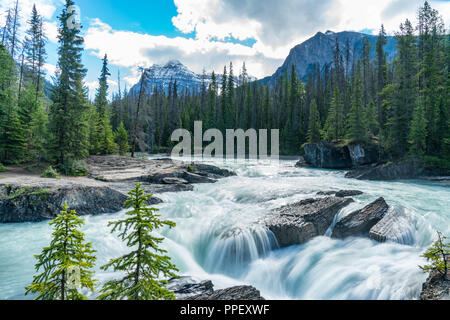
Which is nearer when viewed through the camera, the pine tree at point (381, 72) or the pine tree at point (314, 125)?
the pine tree at point (381, 72)

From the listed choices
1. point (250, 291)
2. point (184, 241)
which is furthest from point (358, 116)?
point (250, 291)

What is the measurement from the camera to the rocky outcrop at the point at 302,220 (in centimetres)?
803

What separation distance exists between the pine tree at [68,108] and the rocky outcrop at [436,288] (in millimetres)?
19533

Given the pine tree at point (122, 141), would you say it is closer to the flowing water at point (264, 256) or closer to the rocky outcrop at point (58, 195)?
the rocky outcrop at point (58, 195)

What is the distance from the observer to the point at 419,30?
31.1m

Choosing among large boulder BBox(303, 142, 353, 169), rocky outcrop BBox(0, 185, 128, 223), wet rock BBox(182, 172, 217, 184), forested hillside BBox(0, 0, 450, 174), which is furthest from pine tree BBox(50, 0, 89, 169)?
large boulder BBox(303, 142, 353, 169)

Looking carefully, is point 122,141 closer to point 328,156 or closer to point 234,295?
point 328,156

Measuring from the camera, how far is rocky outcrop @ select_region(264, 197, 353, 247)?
8031 mm

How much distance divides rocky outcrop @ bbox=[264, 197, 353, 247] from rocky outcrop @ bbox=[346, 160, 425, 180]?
13833 millimetres

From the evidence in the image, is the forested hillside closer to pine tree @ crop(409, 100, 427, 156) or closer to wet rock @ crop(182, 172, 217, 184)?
pine tree @ crop(409, 100, 427, 156)

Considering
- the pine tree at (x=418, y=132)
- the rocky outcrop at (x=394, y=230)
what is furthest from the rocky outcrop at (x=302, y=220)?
the pine tree at (x=418, y=132)

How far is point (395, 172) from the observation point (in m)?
21.7

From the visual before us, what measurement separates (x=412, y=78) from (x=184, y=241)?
31686 millimetres

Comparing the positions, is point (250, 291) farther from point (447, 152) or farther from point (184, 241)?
point (447, 152)
